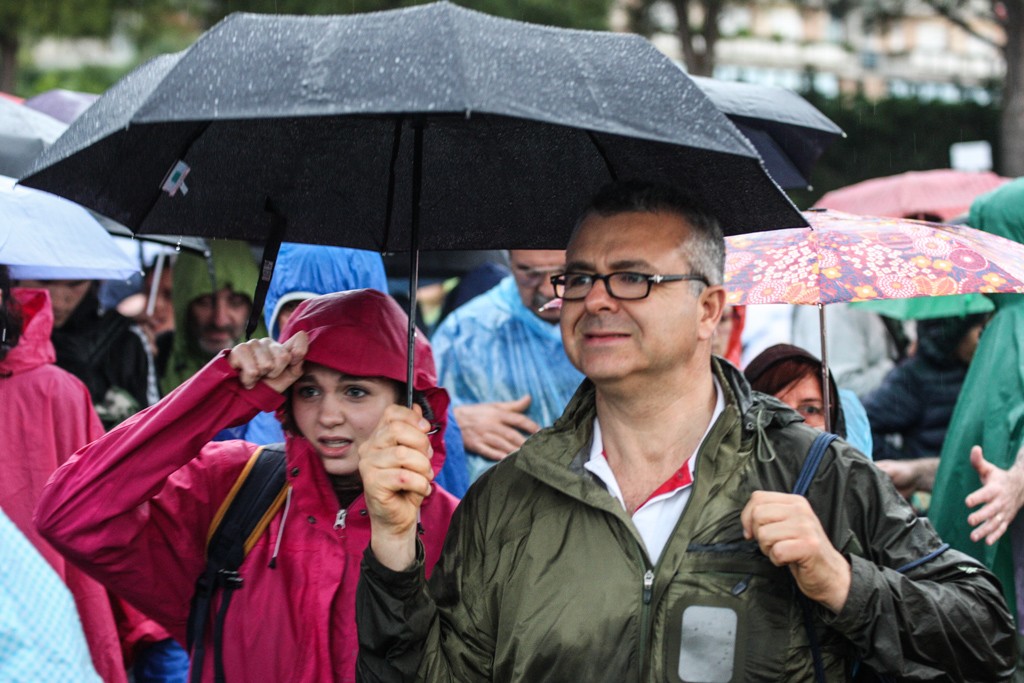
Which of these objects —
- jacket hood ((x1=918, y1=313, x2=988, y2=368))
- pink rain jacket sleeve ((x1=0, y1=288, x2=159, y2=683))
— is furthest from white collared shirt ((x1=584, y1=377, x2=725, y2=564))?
jacket hood ((x1=918, y1=313, x2=988, y2=368))

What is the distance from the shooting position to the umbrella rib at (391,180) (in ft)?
10.4

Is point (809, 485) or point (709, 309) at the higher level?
point (709, 309)

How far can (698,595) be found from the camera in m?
2.52

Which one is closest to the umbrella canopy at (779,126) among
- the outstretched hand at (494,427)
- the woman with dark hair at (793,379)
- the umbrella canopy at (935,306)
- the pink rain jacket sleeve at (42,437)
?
the umbrella canopy at (935,306)

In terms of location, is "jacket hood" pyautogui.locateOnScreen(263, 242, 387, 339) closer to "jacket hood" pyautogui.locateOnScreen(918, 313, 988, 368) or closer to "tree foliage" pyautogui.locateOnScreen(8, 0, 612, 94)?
"jacket hood" pyautogui.locateOnScreen(918, 313, 988, 368)

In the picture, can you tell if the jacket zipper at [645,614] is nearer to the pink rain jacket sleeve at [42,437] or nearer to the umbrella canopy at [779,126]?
the pink rain jacket sleeve at [42,437]

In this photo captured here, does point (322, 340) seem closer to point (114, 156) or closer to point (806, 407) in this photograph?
point (114, 156)

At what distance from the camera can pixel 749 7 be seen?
1977 cm

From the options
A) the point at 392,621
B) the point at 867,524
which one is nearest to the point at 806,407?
the point at 867,524

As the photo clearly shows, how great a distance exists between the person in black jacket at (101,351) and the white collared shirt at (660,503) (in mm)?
3617

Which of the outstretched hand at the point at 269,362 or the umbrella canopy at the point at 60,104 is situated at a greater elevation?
the umbrella canopy at the point at 60,104

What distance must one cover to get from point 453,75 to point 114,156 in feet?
3.24

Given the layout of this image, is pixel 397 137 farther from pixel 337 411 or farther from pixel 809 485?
pixel 809 485

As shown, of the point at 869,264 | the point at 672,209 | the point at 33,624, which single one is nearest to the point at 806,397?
the point at 869,264
